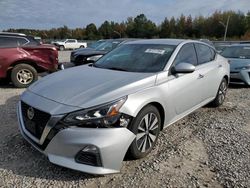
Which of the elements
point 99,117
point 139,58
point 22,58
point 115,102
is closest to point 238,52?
point 139,58

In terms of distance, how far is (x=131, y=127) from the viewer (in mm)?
3168

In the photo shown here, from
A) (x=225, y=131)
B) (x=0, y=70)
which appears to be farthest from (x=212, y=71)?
(x=0, y=70)

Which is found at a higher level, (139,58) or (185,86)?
(139,58)

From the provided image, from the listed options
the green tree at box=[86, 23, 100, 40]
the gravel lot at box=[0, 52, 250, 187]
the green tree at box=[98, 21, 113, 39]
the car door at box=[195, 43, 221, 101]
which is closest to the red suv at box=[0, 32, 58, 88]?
the gravel lot at box=[0, 52, 250, 187]

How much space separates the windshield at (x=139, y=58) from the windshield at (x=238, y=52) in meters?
5.67

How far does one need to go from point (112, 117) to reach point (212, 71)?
3055 mm

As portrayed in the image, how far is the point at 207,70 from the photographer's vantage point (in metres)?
5.12

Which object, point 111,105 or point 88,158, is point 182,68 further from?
point 88,158

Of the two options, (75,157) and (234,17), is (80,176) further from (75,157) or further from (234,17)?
(234,17)

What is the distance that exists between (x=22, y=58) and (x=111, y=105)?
5.54 metres

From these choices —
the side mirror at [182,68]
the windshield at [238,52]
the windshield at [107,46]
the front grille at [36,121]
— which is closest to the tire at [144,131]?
the side mirror at [182,68]

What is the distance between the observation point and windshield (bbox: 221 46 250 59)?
9133 millimetres

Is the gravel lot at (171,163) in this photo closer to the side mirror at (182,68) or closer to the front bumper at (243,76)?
the side mirror at (182,68)

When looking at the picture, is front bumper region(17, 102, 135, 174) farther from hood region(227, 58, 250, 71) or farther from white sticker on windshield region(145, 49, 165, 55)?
hood region(227, 58, 250, 71)
